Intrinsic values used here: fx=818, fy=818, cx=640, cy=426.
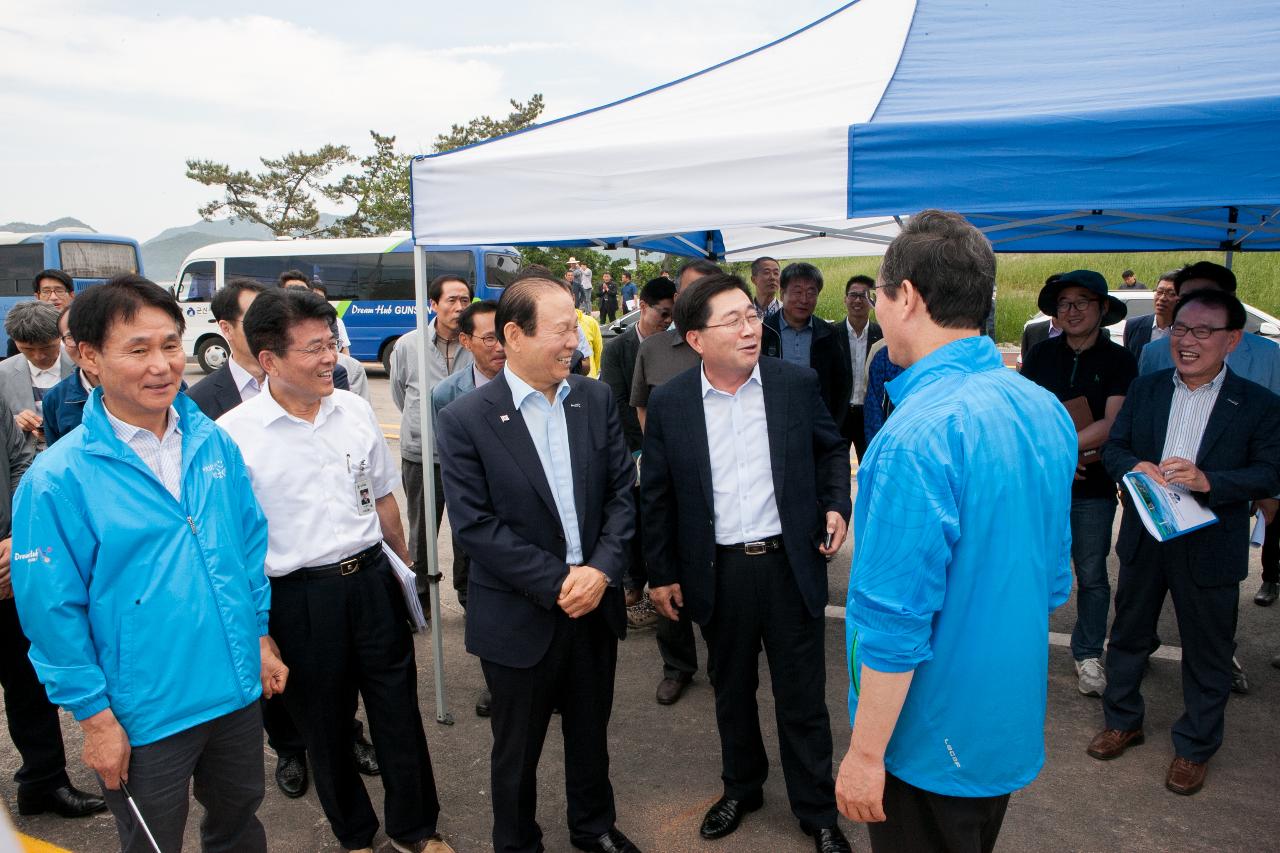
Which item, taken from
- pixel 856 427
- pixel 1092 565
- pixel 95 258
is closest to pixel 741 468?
pixel 1092 565

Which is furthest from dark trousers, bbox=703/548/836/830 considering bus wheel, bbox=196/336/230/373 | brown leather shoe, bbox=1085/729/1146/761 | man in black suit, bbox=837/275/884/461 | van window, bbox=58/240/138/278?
van window, bbox=58/240/138/278

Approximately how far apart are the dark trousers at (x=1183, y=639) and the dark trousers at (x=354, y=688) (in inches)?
108

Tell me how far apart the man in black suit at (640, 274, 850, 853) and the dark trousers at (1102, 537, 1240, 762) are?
1.41m

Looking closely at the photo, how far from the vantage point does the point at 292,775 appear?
10.7ft

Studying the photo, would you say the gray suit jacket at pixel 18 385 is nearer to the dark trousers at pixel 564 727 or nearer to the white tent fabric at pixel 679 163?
the white tent fabric at pixel 679 163

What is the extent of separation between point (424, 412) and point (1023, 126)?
2537mm

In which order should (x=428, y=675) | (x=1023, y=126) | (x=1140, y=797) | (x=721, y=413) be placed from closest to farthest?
1. (x=1023, y=126)
2. (x=721, y=413)
3. (x=1140, y=797)
4. (x=428, y=675)

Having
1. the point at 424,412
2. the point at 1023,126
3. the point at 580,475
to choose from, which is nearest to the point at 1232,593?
the point at 1023,126

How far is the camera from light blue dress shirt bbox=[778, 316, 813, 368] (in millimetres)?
5129

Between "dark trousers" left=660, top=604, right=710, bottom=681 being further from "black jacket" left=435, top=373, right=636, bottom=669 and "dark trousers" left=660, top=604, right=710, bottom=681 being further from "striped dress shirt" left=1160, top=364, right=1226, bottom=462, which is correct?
"striped dress shirt" left=1160, top=364, right=1226, bottom=462

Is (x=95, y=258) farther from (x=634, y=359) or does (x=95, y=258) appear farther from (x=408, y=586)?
(x=408, y=586)

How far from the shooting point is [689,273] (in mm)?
4301

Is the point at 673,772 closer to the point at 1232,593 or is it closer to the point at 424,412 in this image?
the point at 424,412

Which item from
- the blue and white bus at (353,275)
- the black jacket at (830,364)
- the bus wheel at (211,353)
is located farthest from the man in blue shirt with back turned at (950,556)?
the bus wheel at (211,353)
